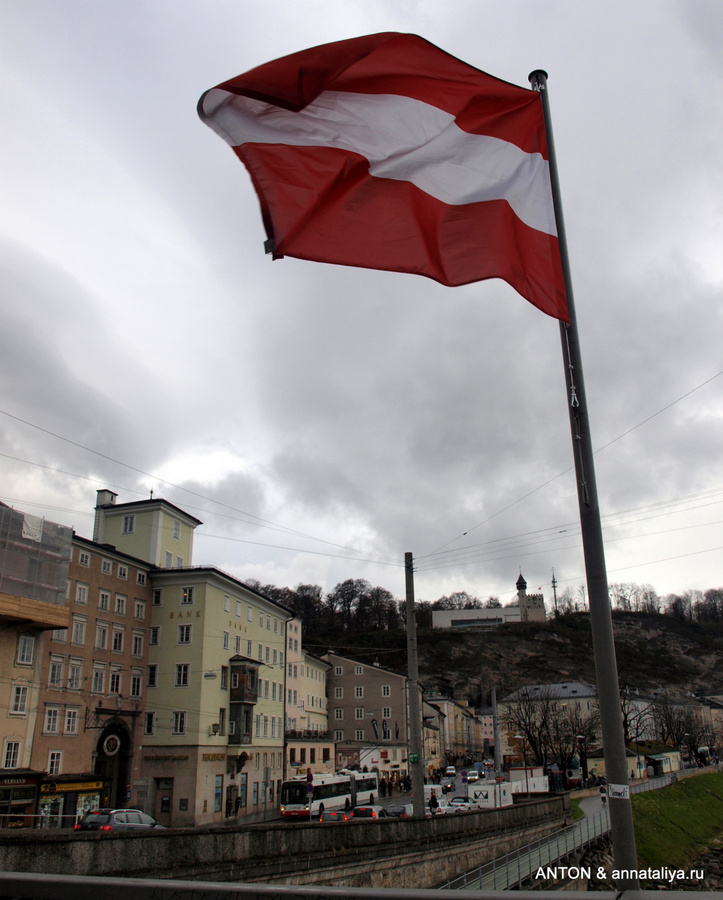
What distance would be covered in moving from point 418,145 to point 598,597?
211 inches

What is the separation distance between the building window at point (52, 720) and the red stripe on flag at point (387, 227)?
43762 mm

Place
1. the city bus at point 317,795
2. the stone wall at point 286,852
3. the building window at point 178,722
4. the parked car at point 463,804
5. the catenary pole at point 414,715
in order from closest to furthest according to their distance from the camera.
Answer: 1. the stone wall at point 286,852
2. the catenary pole at point 414,715
3. the parked car at point 463,804
4. the city bus at point 317,795
5. the building window at point 178,722

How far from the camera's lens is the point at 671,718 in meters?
109

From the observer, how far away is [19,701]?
4131 centimetres

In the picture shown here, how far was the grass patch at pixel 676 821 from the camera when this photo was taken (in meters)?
42.4

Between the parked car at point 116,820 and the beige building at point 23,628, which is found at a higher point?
the beige building at point 23,628

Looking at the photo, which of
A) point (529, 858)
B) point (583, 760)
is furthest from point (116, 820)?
point (583, 760)

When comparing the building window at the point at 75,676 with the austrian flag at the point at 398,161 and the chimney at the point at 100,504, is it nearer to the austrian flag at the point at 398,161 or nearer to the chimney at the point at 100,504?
the chimney at the point at 100,504

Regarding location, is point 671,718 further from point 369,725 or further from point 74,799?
point 74,799

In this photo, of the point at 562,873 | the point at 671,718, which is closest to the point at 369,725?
the point at 671,718

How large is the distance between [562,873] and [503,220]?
29350mm

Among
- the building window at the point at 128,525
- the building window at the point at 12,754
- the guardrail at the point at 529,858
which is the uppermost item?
the building window at the point at 128,525

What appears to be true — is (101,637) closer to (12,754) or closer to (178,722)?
(178,722)

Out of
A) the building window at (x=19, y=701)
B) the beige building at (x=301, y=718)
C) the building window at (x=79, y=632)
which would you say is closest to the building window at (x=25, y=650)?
the building window at (x=19, y=701)
